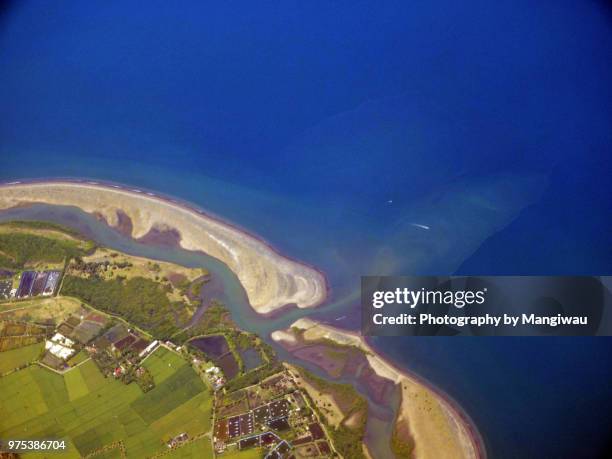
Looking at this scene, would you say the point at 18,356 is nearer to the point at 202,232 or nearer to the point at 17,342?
the point at 17,342

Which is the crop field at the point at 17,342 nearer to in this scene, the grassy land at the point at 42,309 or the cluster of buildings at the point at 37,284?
the grassy land at the point at 42,309

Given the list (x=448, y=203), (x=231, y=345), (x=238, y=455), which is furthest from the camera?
(x=448, y=203)

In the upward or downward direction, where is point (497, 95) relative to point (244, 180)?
upward

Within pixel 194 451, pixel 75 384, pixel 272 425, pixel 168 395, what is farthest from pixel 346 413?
pixel 75 384

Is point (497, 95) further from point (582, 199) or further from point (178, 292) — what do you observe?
point (178, 292)

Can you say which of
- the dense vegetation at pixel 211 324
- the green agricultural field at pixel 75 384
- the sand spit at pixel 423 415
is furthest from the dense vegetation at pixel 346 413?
the green agricultural field at pixel 75 384

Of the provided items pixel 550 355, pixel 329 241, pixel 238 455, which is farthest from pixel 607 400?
pixel 238 455

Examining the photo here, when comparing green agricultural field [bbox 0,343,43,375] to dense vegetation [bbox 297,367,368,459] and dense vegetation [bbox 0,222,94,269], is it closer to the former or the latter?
dense vegetation [bbox 0,222,94,269]
